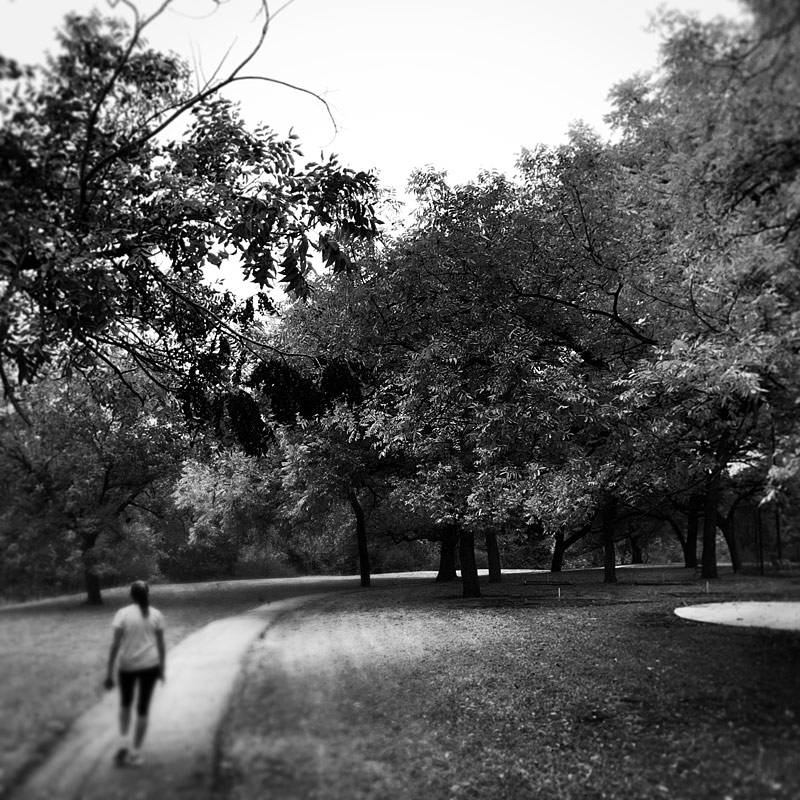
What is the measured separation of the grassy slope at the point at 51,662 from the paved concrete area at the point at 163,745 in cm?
6

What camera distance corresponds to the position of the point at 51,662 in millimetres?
2412

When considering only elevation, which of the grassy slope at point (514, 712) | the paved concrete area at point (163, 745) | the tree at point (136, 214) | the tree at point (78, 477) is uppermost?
the tree at point (136, 214)

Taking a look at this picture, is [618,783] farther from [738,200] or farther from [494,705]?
[738,200]

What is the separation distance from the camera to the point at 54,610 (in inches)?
104

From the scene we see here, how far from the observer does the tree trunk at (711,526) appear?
12.6 m

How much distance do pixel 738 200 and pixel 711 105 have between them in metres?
0.84

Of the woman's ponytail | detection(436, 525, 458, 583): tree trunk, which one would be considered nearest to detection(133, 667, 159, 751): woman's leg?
the woman's ponytail

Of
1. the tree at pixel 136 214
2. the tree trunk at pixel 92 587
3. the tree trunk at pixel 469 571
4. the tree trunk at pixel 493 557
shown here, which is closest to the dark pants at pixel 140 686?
the tree trunk at pixel 92 587

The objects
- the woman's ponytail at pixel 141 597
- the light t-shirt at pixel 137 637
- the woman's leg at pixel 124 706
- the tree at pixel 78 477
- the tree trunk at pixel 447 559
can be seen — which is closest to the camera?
the woman's leg at pixel 124 706

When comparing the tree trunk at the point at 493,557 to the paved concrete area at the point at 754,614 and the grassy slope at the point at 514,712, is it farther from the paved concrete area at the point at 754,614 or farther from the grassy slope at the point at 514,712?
the paved concrete area at the point at 754,614

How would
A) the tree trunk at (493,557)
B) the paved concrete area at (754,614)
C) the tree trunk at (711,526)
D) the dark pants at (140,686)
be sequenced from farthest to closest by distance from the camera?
the tree trunk at (493,557) → the tree trunk at (711,526) → the paved concrete area at (754,614) → the dark pants at (140,686)

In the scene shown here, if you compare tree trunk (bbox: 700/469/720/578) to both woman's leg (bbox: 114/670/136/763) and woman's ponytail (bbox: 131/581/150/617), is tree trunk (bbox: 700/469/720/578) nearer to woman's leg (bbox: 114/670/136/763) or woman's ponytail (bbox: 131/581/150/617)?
woman's ponytail (bbox: 131/581/150/617)

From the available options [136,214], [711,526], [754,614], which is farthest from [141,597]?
[711,526]

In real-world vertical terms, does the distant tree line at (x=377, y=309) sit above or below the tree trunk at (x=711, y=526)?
above
